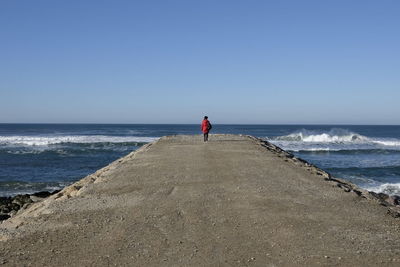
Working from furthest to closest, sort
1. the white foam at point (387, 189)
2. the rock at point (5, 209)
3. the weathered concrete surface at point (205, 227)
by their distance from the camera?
1. the white foam at point (387, 189)
2. the rock at point (5, 209)
3. the weathered concrete surface at point (205, 227)

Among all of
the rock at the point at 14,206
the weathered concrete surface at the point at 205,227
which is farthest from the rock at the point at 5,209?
the weathered concrete surface at the point at 205,227

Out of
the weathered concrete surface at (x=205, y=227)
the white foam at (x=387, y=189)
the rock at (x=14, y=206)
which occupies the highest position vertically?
the weathered concrete surface at (x=205, y=227)

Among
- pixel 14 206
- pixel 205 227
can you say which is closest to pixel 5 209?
pixel 14 206

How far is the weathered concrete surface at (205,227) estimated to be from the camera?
186 inches

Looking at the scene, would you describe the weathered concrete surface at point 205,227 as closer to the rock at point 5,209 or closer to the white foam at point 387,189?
the rock at point 5,209

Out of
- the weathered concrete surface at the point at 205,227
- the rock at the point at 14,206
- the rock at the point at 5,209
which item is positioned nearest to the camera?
the weathered concrete surface at the point at 205,227

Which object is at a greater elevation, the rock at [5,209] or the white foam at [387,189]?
the rock at [5,209]

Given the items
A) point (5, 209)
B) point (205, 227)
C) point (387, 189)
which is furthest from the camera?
point (387, 189)

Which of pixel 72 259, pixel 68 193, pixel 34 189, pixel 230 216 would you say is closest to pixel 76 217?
pixel 72 259

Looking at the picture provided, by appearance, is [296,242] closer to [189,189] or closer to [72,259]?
[72,259]

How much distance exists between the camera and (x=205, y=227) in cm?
572

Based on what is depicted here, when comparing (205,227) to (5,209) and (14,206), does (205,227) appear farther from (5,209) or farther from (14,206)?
(14,206)

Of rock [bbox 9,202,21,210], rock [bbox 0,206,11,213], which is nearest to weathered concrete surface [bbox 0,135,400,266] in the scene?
rock [bbox 0,206,11,213]

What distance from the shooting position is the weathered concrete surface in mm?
4715
